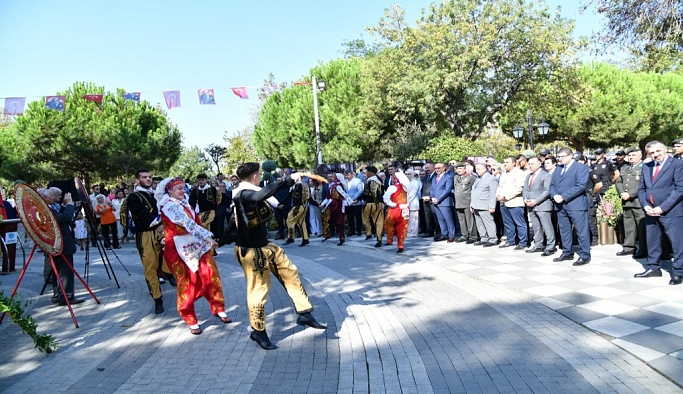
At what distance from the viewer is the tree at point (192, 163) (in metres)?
57.0

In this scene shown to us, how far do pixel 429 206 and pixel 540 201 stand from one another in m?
4.00

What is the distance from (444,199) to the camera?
39.0ft

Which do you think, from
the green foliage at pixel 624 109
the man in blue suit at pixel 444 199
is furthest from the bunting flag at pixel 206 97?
the green foliage at pixel 624 109

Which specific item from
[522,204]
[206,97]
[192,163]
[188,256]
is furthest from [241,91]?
[192,163]

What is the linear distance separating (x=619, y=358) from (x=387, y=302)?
9.50 feet

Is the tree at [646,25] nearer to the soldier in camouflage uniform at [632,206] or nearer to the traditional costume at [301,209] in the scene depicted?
the soldier in camouflage uniform at [632,206]

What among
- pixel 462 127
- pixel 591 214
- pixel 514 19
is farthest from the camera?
pixel 462 127

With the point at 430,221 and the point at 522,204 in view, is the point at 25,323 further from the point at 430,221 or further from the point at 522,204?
the point at 430,221

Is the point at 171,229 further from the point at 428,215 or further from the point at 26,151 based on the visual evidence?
the point at 26,151

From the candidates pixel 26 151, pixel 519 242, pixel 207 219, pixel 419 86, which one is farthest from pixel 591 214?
pixel 26 151

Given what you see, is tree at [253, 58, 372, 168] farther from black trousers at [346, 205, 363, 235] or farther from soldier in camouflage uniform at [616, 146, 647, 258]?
soldier in camouflage uniform at [616, 146, 647, 258]

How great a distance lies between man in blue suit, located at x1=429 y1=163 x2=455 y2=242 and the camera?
11852mm

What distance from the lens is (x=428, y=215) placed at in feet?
42.9

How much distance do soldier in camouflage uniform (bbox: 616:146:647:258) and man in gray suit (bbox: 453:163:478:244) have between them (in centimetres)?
321
